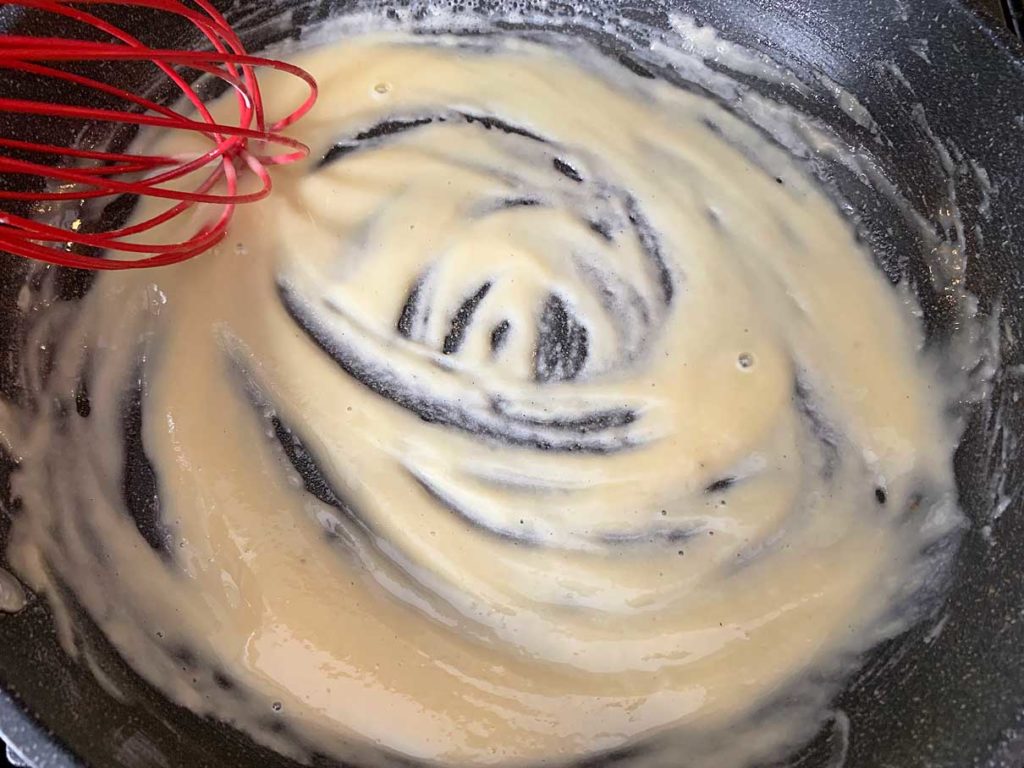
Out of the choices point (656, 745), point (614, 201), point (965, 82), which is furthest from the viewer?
point (614, 201)

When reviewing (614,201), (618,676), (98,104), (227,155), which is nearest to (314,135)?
(227,155)

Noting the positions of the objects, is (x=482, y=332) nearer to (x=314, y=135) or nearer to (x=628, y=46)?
(x=314, y=135)

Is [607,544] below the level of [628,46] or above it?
below

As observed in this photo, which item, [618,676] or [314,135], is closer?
[618,676]
